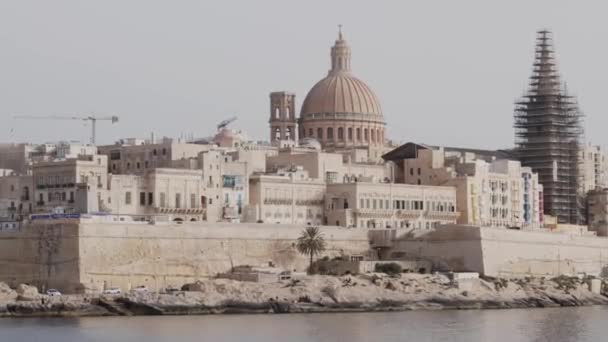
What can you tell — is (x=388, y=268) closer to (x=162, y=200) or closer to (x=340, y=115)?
(x=162, y=200)

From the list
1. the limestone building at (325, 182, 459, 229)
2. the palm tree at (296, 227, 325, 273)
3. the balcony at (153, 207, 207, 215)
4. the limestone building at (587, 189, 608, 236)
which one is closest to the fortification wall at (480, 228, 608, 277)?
the limestone building at (325, 182, 459, 229)

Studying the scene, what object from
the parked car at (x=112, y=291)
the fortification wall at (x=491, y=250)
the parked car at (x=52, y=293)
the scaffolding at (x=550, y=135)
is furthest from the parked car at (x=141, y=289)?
the scaffolding at (x=550, y=135)

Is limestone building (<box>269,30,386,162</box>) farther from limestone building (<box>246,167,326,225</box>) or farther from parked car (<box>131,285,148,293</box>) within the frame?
parked car (<box>131,285,148,293</box>)

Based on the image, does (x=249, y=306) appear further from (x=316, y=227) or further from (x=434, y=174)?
(x=434, y=174)

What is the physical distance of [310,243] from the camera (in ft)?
240

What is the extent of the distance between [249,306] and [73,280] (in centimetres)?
655

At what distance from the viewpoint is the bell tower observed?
9575 centimetres

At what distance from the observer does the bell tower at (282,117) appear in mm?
95750

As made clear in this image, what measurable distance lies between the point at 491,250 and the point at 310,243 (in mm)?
8518

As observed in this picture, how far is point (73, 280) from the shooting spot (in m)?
66.8

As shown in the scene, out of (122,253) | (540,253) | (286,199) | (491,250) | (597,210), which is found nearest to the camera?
(122,253)

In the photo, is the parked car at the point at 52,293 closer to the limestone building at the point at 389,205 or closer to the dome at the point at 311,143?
the limestone building at the point at 389,205

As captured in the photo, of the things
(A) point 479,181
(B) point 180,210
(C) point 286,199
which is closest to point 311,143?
(A) point 479,181

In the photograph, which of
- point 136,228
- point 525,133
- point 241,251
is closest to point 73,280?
point 136,228
